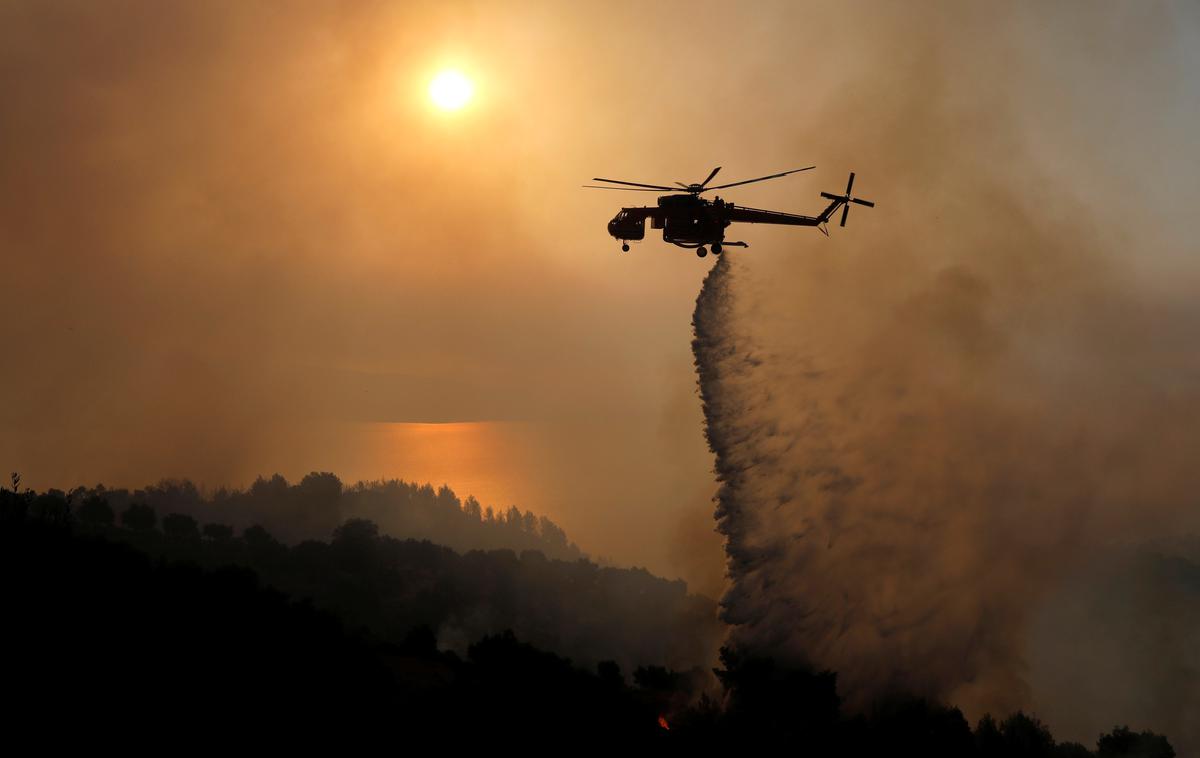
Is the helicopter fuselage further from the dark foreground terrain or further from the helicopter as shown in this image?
the dark foreground terrain

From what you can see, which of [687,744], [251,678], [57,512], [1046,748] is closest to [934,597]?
[1046,748]

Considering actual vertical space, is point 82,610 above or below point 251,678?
above

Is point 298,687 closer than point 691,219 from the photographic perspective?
Yes

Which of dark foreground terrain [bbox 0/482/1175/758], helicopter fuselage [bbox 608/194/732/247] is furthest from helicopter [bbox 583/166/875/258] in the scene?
dark foreground terrain [bbox 0/482/1175/758]

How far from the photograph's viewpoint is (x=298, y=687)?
4559 cm

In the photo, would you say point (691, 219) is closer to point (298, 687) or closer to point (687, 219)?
point (687, 219)

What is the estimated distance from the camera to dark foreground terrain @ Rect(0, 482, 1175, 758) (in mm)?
40875

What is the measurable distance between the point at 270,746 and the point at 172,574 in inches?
1013

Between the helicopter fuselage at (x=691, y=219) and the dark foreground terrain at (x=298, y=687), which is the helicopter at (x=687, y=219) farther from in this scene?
the dark foreground terrain at (x=298, y=687)

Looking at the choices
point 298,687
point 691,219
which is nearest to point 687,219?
point 691,219

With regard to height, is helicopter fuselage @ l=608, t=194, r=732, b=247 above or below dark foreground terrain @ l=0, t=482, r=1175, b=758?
above

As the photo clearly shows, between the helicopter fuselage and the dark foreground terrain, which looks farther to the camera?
the helicopter fuselage

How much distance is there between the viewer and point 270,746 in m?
40.3

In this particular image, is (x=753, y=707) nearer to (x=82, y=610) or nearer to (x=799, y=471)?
(x=799, y=471)
